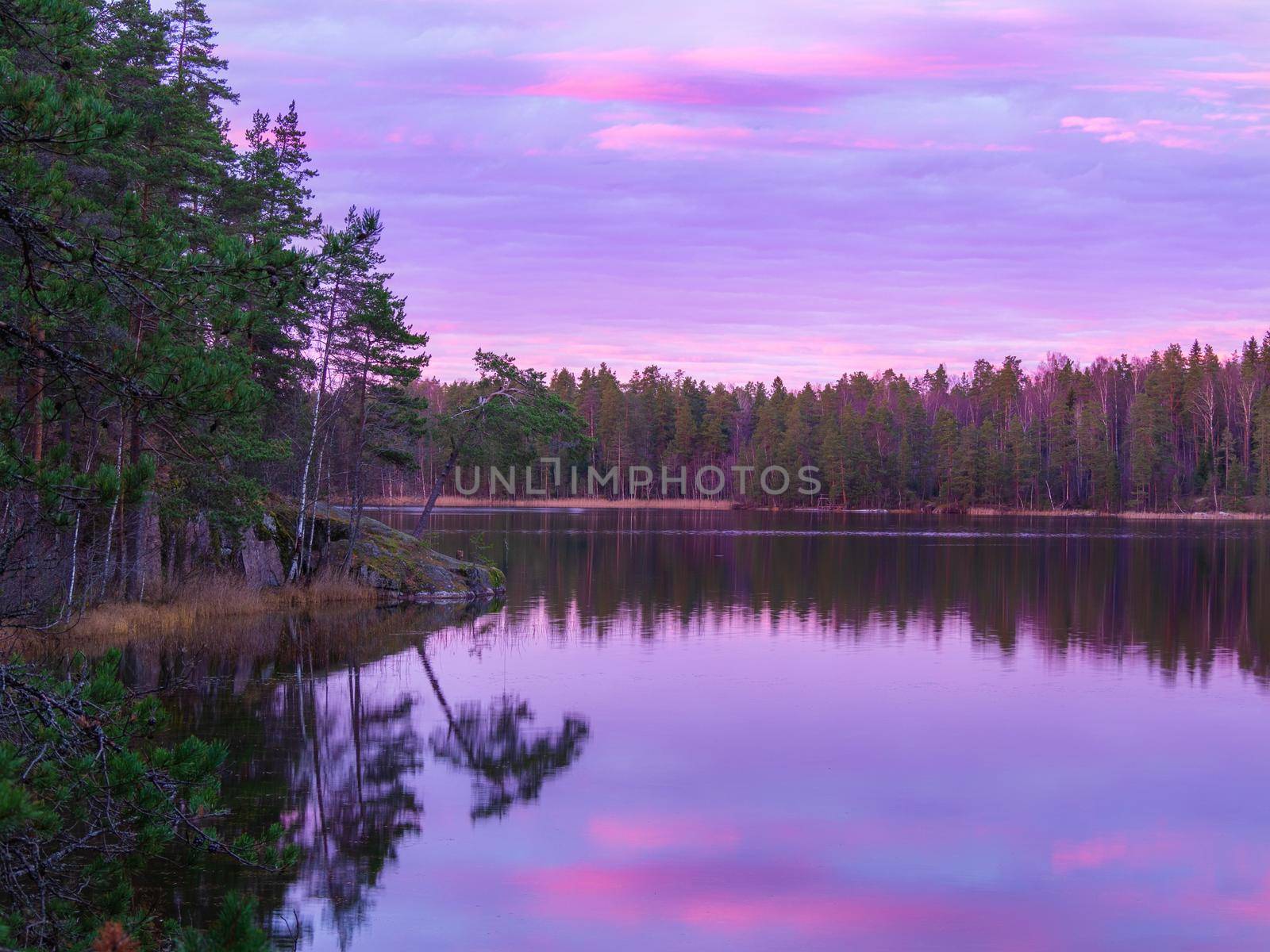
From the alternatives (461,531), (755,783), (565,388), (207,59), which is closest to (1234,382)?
(565,388)

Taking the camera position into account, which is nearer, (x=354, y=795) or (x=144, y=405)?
(x=144, y=405)

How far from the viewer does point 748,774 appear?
15.7 meters

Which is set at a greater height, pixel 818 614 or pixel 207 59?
pixel 207 59

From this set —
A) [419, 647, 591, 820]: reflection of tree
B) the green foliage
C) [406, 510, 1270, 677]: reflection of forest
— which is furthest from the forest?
[406, 510, 1270, 677]: reflection of forest

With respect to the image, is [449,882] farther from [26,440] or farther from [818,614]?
[818,614]

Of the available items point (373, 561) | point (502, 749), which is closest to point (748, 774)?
point (502, 749)

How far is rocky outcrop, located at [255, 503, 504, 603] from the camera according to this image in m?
31.1

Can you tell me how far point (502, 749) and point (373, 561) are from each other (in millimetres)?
17848

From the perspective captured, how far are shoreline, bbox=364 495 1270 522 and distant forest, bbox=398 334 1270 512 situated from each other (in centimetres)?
153

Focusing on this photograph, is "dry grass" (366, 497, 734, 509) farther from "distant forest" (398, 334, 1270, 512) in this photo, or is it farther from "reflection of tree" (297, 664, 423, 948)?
"reflection of tree" (297, 664, 423, 948)

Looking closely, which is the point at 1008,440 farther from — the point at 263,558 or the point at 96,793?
the point at 96,793

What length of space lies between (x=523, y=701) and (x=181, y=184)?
40.6ft

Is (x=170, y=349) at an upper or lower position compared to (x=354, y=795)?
upper

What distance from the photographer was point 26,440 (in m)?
21.6
